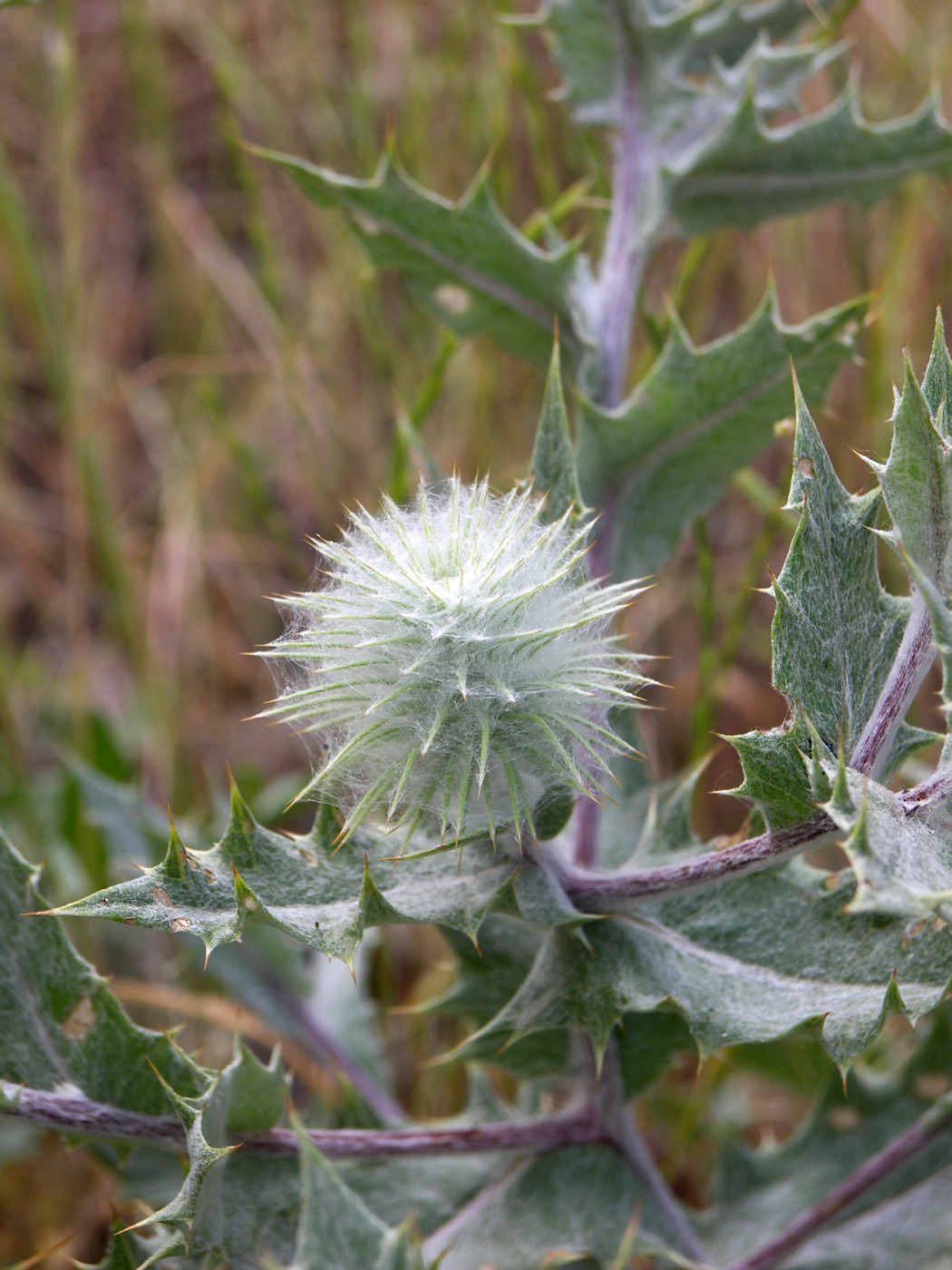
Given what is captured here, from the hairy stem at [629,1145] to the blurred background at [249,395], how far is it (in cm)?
80

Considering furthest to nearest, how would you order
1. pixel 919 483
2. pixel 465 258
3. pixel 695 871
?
pixel 465 258
pixel 695 871
pixel 919 483

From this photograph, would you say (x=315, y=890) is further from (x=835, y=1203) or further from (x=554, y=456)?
(x=835, y=1203)

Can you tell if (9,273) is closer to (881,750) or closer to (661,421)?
(661,421)

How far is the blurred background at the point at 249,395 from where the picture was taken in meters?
2.38

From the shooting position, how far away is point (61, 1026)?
4.35 ft

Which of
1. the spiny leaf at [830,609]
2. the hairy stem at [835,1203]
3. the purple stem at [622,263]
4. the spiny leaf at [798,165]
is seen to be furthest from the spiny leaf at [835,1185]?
the spiny leaf at [798,165]

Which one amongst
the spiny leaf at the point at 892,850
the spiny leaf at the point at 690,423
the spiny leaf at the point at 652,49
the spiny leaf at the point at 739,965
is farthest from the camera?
the spiny leaf at the point at 652,49

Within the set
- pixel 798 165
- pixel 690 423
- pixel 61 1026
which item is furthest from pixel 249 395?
pixel 61 1026

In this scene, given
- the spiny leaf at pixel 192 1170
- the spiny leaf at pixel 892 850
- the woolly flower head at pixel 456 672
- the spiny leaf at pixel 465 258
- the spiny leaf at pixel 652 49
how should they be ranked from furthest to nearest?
the spiny leaf at pixel 652 49 → the spiny leaf at pixel 465 258 → the spiny leaf at pixel 192 1170 → the woolly flower head at pixel 456 672 → the spiny leaf at pixel 892 850

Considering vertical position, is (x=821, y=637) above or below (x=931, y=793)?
above

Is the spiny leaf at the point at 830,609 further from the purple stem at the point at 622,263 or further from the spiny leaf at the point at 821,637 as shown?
the purple stem at the point at 622,263

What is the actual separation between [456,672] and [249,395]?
3.07 meters

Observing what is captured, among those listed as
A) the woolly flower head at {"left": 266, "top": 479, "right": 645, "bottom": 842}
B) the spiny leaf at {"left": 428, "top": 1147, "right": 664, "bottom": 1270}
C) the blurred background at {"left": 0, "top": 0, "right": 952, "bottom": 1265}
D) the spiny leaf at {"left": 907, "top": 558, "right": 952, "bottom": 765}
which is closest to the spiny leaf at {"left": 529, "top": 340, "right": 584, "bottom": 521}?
the woolly flower head at {"left": 266, "top": 479, "right": 645, "bottom": 842}

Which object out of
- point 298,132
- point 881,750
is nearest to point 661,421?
point 881,750
